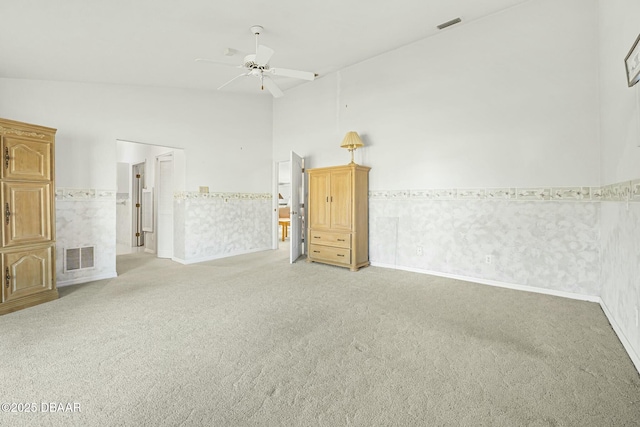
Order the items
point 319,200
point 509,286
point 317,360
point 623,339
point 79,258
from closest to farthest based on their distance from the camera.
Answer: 1. point 317,360
2. point 623,339
3. point 509,286
4. point 79,258
5. point 319,200

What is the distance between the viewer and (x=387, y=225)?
4.83 m

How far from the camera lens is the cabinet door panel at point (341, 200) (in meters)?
4.70

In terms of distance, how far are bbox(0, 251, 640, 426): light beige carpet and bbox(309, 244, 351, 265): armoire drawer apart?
1213mm

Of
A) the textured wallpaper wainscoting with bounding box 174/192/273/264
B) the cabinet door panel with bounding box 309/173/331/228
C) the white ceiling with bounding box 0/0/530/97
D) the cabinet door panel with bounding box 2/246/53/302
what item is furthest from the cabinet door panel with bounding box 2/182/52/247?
the cabinet door panel with bounding box 309/173/331/228

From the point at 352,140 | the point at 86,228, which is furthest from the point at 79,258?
the point at 352,140

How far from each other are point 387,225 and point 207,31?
3563mm

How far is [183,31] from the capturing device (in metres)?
3.28

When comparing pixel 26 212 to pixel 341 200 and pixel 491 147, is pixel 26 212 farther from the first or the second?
pixel 491 147

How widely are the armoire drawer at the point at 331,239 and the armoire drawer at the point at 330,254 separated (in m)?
0.07

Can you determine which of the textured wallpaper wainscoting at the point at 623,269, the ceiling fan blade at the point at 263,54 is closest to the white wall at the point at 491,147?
the textured wallpaper wainscoting at the point at 623,269

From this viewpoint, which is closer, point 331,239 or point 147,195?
point 331,239

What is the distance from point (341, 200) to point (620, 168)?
10.4ft

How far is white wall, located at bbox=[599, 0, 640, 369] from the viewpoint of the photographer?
6.64 feet

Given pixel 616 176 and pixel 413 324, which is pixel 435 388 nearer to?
pixel 413 324
